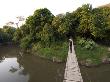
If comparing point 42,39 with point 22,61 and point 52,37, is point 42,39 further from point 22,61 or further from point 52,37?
point 22,61

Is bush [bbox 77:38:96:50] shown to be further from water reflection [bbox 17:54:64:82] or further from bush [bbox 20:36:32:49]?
bush [bbox 20:36:32:49]

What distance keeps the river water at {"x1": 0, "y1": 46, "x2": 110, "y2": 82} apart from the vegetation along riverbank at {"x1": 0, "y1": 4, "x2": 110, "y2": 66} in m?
0.80

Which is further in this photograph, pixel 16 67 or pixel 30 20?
pixel 30 20

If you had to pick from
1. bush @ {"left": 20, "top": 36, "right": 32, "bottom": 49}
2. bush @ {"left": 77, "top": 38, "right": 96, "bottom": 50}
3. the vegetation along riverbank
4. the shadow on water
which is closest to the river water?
the shadow on water

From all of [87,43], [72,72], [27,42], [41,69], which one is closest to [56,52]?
[41,69]

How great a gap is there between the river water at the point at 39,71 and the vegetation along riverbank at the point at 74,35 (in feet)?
2.62

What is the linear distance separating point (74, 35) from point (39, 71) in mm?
5379

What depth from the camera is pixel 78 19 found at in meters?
21.3

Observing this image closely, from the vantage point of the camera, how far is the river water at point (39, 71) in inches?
612

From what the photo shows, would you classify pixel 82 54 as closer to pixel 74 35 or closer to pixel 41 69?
pixel 74 35

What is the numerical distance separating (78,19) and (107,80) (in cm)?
792

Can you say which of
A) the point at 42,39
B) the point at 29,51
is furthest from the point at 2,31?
the point at 42,39

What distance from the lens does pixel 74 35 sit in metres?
21.3

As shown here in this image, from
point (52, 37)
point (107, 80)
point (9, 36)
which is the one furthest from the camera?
point (9, 36)
